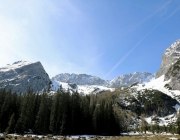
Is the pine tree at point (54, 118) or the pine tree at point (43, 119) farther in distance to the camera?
the pine tree at point (54, 118)

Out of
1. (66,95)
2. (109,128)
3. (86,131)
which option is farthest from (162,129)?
(66,95)

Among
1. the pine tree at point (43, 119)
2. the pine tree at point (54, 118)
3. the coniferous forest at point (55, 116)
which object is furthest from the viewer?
the coniferous forest at point (55, 116)

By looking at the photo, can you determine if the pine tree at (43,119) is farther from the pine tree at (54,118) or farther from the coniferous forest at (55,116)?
the pine tree at (54,118)

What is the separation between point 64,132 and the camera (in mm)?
78750

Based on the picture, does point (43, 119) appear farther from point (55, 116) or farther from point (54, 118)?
point (55, 116)

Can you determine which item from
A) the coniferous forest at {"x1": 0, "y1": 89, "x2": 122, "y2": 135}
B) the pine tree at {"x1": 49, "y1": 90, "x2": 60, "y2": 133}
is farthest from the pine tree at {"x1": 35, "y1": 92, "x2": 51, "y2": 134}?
the pine tree at {"x1": 49, "y1": 90, "x2": 60, "y2": 133}

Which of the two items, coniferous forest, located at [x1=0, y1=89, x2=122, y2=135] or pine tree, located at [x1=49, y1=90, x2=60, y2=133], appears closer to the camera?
pine tree, located at [x1=49, y1=90, x2=60, y2=133]

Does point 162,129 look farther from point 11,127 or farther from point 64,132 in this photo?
point 11,127

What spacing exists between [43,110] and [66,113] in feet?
34.9

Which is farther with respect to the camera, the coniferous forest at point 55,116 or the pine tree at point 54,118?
the coniferous forest at point 55,116

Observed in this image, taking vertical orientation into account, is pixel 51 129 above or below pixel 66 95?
below

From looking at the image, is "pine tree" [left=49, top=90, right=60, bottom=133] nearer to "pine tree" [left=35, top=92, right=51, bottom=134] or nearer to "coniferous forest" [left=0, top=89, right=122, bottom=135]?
"coniferous forest" [left=0, top=89, right=122, bottom=135]

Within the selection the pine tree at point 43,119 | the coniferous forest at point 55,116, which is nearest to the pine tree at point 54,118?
the coniferous forest at point 55,116

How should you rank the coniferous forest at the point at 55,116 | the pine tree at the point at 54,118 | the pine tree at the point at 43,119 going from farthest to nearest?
the coniferous forest at the point at 55,116
the pine tree at the point at 54,118
the pine tree at the point at 43,119
